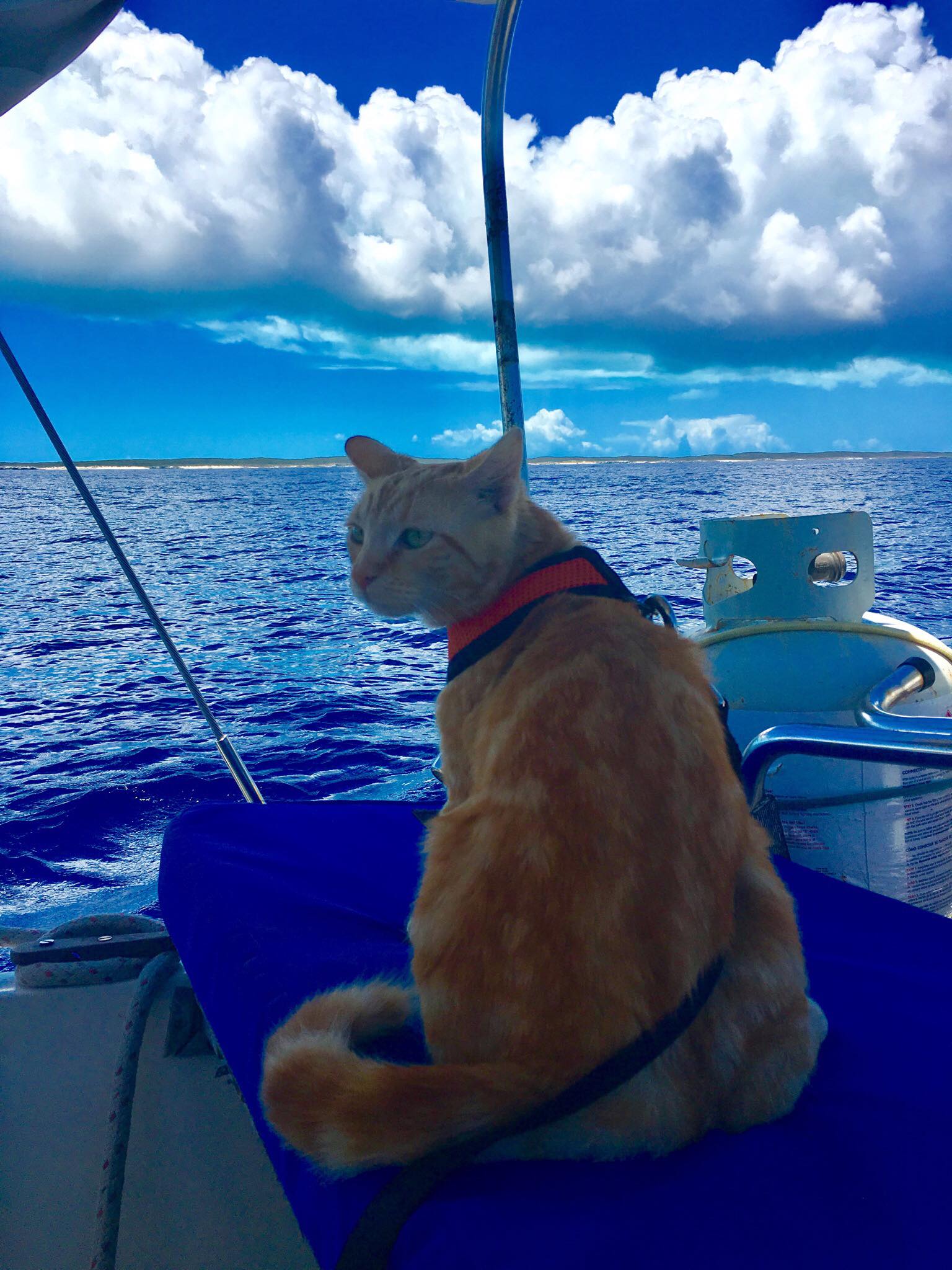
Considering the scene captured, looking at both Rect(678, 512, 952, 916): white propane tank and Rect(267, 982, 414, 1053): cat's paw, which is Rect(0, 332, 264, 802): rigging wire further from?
Rect(678, 512, 952, 916): white propane tank

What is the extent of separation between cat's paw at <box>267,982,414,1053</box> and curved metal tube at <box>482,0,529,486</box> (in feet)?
4.92

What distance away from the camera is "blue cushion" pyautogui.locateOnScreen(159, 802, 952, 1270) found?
73 centimetres

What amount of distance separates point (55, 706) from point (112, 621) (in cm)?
406

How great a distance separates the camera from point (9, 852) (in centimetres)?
438

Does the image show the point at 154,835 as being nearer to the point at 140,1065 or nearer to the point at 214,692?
the point at 214,692

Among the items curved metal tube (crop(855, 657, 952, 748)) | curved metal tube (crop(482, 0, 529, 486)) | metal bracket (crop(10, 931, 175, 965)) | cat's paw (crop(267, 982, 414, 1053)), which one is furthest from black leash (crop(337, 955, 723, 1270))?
curved metal tube (crop(482, 0, 529, 486))

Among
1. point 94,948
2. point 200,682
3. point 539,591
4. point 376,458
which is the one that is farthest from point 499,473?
point 200,682

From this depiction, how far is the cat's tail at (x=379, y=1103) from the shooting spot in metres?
0.78

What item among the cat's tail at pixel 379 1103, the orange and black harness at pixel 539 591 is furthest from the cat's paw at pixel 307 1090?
the orange and black harness at pixel 539 591

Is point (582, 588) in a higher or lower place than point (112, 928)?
higher

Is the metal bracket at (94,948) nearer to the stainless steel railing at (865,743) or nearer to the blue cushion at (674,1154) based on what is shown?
the blue cushion at (674,1154)

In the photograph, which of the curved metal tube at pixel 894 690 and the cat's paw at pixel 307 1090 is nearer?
the cat's paw at pixel 307 1090

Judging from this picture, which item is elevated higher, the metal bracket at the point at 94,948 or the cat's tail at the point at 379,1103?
the cat's tail at the point at 379,1103

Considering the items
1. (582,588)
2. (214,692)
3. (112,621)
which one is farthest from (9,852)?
(112,621)
